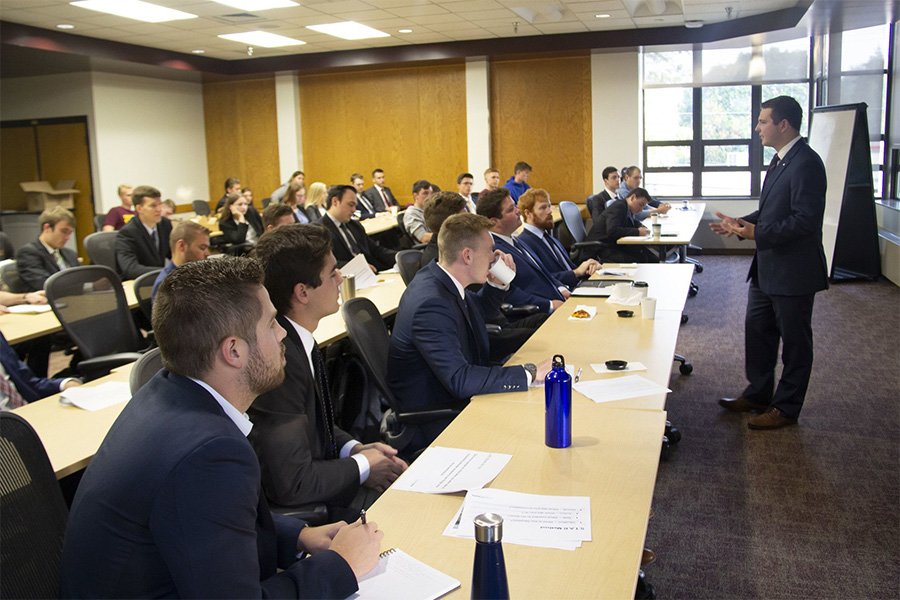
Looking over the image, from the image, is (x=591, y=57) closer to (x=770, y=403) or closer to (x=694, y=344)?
(x=694, y=344)

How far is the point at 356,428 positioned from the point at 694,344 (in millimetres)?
3836

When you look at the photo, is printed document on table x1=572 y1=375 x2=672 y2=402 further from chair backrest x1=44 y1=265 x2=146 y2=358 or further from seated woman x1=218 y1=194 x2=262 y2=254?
seated woman x1=218 y1=194 x2=262 y2=254

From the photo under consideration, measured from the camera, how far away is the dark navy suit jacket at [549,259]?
5508 millimetres

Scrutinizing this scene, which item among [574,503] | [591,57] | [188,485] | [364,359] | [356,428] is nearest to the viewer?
[188,485]

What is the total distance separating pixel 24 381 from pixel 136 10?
6350 mm


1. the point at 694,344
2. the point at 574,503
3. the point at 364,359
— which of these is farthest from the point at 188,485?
the point at 694,344

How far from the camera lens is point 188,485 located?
126 centimetres

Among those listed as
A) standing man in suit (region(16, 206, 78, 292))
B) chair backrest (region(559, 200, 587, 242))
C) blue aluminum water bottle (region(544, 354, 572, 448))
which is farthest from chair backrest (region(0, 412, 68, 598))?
chair backrest (region(559, 200, 587, 242))

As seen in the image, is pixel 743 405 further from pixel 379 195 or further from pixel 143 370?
pixel 379 195

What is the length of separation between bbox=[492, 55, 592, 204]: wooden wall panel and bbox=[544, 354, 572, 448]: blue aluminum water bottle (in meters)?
10.3

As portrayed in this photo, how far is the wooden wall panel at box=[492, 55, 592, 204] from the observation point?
39.5ft

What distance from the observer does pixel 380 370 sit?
304 cm

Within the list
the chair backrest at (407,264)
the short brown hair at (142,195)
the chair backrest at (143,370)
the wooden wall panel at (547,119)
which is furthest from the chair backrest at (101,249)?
the wooden wall panel at (547,119)

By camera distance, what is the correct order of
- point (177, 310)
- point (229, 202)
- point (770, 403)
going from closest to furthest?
point (177, 310) < point (770, 403) < point (229, 202)
